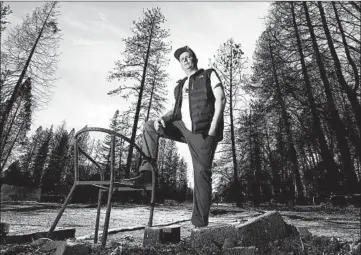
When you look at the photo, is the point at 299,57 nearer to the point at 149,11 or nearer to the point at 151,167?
the point at 149,11

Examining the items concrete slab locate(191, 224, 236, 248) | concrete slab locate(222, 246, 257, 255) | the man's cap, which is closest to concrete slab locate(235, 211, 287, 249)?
concrete slab locate(191, 224, 236, 248)

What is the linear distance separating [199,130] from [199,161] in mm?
296

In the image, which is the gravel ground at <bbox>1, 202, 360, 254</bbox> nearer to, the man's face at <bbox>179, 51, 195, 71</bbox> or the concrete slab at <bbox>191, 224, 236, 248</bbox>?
the concrete slab at <bbox>191, 224, 236, 248</bbox>

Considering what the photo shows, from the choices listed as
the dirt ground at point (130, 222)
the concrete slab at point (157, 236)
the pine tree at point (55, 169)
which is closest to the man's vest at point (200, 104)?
the concrete slab at point (157, 236)

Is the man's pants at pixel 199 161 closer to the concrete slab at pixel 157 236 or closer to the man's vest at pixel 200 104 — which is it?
the man's vest at pixel 200 104

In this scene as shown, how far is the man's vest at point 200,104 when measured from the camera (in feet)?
8.17

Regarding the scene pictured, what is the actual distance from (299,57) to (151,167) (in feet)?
51.9

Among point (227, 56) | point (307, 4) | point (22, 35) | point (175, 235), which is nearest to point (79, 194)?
point (22, 35)

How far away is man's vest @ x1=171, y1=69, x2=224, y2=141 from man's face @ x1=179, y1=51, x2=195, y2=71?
0.48 ft

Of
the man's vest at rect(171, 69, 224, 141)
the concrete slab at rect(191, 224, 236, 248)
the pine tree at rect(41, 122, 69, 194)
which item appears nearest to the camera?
the concrete slab at rect(191, 224, 236, 248)

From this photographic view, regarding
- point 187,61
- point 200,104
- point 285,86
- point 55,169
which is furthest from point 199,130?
point 55,169

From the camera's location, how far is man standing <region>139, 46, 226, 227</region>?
92.8 inches

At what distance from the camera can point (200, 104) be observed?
2576mm

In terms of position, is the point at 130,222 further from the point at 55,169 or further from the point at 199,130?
the point at 55,169
